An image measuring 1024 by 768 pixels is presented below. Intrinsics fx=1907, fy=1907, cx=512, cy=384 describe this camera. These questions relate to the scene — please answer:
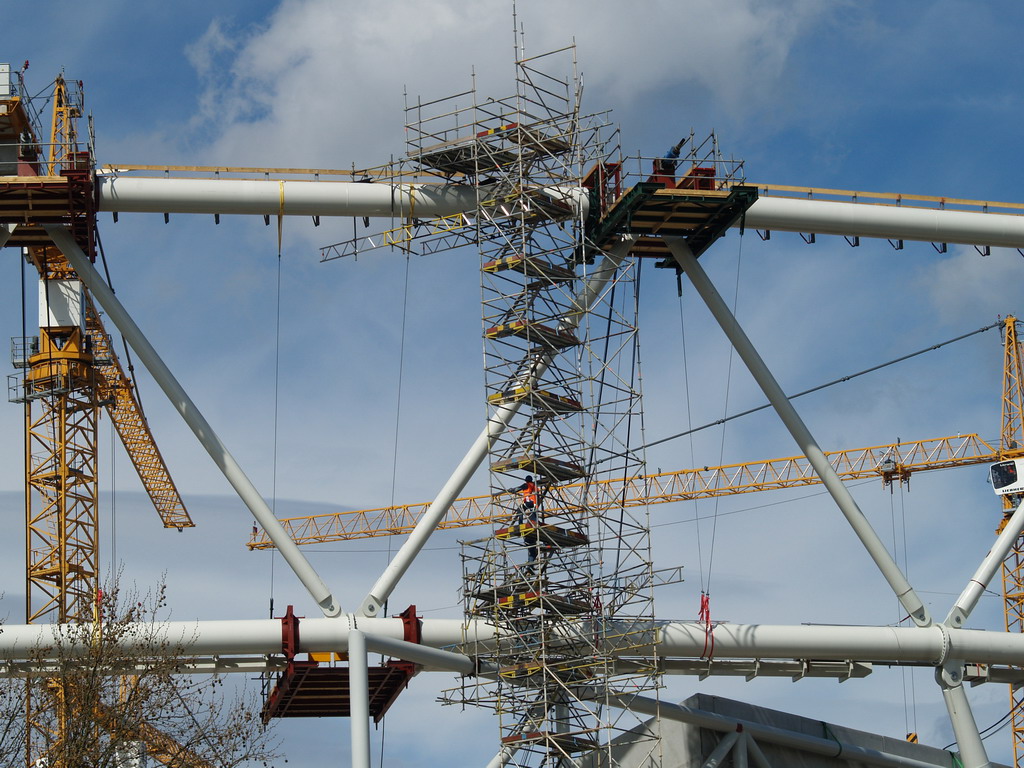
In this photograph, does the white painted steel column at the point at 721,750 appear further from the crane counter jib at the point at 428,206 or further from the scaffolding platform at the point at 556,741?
the crane counter jib at the point at 428,206

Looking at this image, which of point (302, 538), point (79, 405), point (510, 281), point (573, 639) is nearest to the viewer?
point (573, 639)

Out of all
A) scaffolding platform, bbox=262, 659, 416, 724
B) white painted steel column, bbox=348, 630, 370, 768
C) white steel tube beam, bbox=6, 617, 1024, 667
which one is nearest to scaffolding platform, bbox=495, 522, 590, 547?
white steel tube beam, bbox=6, 617, 1024, 667

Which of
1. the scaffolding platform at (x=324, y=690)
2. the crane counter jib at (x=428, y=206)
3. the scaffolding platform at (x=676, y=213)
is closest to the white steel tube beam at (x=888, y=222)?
the crane counter jib at (x=428, y=206)

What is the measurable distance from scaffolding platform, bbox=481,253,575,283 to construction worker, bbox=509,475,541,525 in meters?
6.61

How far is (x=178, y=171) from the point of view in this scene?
5869 cm

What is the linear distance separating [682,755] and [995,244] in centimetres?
2007

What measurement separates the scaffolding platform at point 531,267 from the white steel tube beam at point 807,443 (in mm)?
3525

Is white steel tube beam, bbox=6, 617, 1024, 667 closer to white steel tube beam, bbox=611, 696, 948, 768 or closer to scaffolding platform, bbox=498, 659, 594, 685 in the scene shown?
scaffolding platform, bbox=498, 659, 594, 685

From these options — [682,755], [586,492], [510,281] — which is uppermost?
[510,281]

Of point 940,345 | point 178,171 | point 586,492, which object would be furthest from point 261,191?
point 940,345

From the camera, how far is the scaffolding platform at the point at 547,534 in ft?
188

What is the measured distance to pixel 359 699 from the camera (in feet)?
173

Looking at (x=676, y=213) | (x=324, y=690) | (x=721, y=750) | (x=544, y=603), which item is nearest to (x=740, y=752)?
(x=721, y=750)

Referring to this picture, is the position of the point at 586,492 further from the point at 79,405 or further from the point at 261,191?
the point at 79,405
